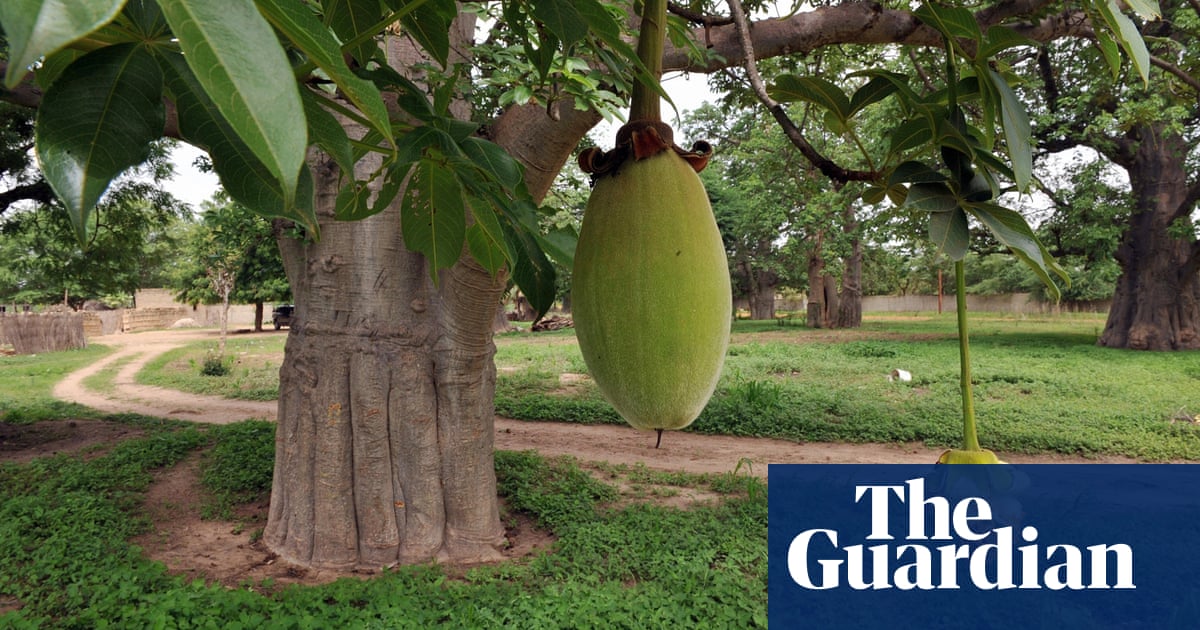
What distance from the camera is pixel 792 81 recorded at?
0.78 meters

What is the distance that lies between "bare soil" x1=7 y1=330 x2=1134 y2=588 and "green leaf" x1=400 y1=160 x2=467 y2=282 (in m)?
2.49

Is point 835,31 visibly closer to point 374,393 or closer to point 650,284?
point 374,393

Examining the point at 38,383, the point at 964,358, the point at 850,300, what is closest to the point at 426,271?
the point at 964,358

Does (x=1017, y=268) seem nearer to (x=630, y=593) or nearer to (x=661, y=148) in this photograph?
(x=630, y=593)

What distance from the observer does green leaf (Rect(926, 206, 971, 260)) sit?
62 centimetres

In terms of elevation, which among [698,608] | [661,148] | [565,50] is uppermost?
[565,50]

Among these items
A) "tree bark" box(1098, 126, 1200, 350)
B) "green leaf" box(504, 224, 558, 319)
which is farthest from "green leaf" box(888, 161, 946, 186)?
"tree bark" box(1098, 126, 1200, 350)

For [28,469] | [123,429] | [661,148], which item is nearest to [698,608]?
[661,148]

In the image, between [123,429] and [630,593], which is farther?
[123,429]

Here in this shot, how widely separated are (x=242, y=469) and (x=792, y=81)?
433cm

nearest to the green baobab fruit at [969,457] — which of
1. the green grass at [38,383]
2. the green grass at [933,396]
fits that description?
the green grass at [933,396]

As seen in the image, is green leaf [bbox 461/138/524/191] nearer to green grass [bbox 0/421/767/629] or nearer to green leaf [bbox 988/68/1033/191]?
green leaf [bbox 988/68/1033/191]

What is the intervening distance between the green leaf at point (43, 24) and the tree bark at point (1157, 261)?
11887 mm

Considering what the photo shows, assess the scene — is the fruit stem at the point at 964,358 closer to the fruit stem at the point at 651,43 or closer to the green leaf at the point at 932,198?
the green leaf at the point at 932,198
